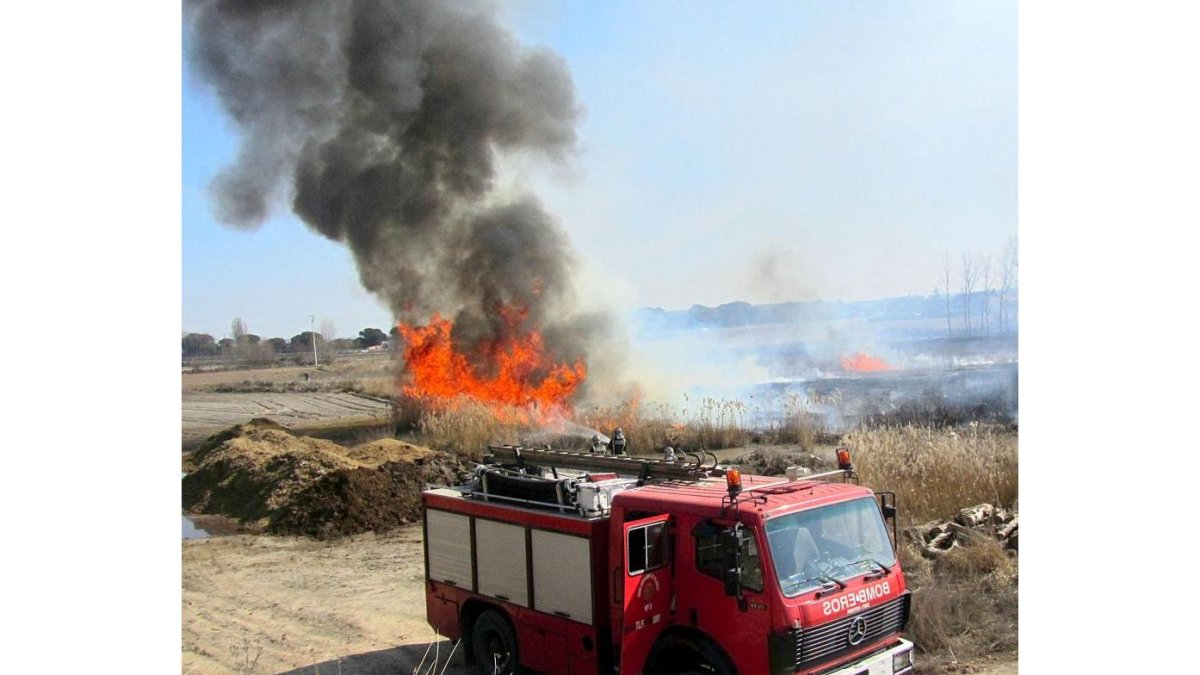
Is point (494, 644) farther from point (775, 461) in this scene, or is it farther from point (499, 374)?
point (499, 374)

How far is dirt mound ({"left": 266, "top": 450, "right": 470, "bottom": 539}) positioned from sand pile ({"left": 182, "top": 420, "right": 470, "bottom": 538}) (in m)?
0.02

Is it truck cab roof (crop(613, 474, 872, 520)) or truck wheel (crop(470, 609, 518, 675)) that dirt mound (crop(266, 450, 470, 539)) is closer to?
truck wheel (crop(470, 609, 518, 675))

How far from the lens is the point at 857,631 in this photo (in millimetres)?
6047

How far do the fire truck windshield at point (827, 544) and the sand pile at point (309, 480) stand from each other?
11.3m

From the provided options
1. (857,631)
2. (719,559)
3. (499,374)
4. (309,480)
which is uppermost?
(499,374)

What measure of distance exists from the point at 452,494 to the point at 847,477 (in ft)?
12.5

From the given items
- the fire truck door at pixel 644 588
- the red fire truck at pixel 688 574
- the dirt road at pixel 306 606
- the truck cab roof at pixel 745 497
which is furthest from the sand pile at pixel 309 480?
the fire truck door at pixel 644 588

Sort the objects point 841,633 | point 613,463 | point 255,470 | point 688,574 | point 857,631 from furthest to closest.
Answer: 1. point 255,470
2. point 613,463
3. point 688,574
4. point 857,631
5. point 841,633

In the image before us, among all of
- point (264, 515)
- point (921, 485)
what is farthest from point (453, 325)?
point (921, 485)

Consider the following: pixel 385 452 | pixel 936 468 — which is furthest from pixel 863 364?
pixel 385 452

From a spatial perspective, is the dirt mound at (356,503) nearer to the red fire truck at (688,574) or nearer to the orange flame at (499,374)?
the orange flame at (499,374)

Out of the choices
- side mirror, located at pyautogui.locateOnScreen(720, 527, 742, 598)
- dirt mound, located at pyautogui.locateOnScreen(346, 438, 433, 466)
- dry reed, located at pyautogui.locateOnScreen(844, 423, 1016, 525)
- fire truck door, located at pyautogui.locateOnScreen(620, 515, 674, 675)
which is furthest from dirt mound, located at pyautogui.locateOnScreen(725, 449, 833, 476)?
side mirror, located at pyautogui.locateOnScreen(720, 527, 742, 598)

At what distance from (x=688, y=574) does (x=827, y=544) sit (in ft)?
3.42

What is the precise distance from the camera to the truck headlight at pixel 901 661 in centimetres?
626
